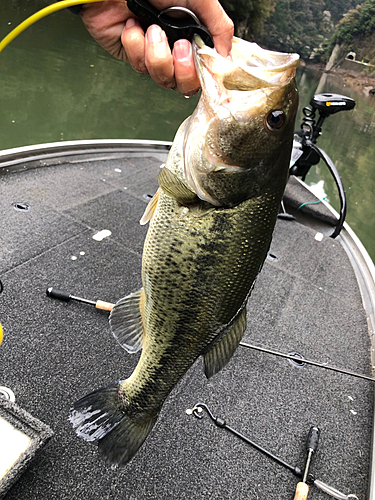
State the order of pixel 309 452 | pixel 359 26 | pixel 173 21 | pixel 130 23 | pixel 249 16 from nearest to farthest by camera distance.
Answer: pixel 173 21 → pixel 130 23 → pixel 309 452 → pixel 249 16 → pixel 359 26

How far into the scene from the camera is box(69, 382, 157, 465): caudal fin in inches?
47.4

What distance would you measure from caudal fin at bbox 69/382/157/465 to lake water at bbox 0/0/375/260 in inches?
176

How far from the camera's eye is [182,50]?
98 cm

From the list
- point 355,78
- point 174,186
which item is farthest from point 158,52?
point 355,78

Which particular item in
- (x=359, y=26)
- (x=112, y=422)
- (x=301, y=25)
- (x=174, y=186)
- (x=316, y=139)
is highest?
(x=359, y=26)

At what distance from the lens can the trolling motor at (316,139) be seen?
3.72 m

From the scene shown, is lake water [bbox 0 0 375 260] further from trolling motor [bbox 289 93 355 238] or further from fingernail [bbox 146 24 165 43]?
fingernail [bbox 146 24 165 43]

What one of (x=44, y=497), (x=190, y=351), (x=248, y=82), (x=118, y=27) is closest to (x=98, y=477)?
(x=44, y=497)

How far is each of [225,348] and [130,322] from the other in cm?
37

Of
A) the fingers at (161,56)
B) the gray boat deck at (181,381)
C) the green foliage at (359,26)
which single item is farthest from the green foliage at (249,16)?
the fingers at (161,56)

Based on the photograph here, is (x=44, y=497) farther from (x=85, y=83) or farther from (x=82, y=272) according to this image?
(x=85, y=83)

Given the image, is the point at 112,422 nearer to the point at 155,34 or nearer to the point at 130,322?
the point at 130,322

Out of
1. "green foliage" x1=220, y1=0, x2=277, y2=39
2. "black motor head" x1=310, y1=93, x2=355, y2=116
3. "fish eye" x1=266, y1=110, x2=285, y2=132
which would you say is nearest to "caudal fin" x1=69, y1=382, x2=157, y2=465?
"fish eye" x1=266, y1=110, x2=285, y2=132

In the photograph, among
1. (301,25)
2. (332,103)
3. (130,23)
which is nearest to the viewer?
(130,23)
